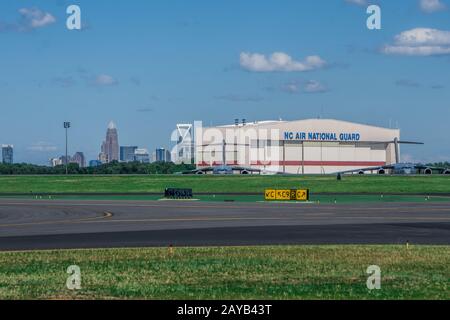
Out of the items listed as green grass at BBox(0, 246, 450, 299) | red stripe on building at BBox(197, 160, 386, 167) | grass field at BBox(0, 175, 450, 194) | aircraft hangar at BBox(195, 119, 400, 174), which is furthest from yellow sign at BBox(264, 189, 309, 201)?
red stripe on building at BBox(197, 160, 386, 167)

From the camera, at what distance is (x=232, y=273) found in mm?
21828

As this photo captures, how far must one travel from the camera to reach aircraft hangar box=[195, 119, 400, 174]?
141 metres

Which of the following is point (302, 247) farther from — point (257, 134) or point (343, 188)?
point (257, 134)

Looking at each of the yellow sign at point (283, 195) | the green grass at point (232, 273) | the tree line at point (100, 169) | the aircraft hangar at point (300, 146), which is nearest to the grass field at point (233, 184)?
the yellow sign at point (283, 195)

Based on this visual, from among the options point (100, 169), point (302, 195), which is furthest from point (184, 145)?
point (302, 195)

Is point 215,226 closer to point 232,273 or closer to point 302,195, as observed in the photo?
point 232,273

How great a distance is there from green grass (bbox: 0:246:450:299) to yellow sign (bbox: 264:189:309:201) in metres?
43.1

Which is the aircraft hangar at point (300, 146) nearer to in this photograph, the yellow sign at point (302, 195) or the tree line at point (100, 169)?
the tree line at point (100, 169)

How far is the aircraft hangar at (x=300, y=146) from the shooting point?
463 feet

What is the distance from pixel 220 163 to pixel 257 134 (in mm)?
9806

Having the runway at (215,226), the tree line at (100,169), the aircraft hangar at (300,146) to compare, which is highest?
the aircraft hangar at (300,146)

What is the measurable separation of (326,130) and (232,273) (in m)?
124

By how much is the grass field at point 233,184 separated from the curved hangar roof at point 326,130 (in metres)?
34.1

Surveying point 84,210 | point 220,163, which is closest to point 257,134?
point 220,163
